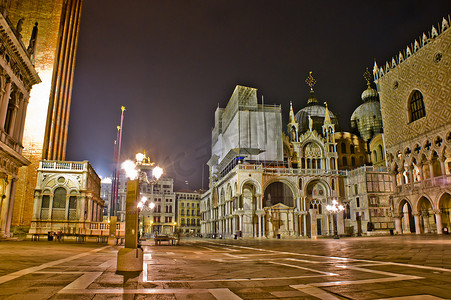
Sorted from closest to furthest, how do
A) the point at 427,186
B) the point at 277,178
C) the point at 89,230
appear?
the point at 89,230 → the point at 427,186 → the point at 277,178

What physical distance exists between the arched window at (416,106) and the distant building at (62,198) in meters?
39.9

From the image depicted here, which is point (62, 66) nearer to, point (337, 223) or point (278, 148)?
point (278, 148)

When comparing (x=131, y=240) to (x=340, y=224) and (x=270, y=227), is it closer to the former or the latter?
(x=270, y=227)

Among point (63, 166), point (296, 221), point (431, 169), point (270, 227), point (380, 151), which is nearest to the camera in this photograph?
point (63, 166)

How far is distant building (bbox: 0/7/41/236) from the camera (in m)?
18.8

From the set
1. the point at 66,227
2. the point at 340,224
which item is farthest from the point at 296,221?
the point at 66,227

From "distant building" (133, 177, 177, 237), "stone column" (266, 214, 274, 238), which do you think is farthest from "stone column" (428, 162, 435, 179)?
"distant building" (133, 177, 177, 237)

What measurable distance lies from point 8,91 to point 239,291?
68.8 ft

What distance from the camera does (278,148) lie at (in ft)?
168

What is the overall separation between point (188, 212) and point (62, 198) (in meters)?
60.9

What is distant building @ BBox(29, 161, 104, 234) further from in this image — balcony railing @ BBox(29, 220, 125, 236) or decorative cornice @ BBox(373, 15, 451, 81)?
decorative cornice @ BBox(373, 15, 451, 81)

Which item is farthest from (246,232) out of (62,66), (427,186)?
(62,66)

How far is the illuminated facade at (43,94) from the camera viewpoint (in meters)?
30.7

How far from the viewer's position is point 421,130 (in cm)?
3847
